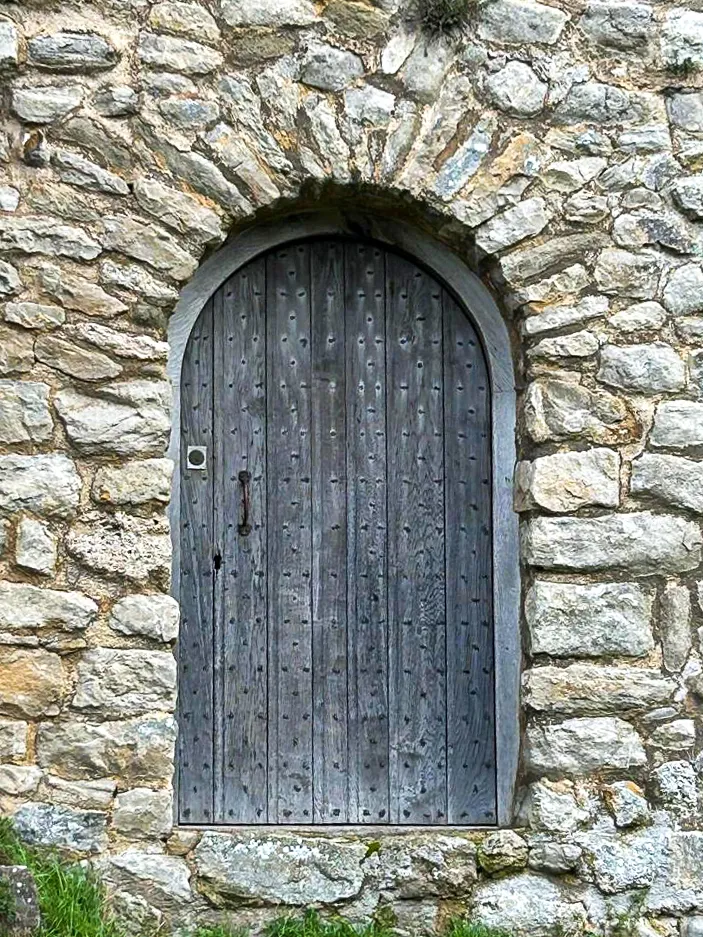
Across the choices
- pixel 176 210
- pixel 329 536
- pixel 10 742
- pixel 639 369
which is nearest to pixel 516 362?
pixel 639 369

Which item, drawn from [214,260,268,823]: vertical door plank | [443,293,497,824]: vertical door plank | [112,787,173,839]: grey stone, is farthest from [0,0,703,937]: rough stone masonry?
[214,260,268,823]: vertical door plank

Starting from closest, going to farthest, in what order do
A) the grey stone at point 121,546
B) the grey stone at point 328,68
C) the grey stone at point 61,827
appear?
the grey stone at point 61,827, the grey stone at point 121,546, the grey stone at point 328,68

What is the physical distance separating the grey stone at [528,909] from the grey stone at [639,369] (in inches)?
63.3

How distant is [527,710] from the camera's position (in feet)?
13.7

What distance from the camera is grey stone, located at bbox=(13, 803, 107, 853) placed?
3.89 m

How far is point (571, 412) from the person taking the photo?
4203 millimetres

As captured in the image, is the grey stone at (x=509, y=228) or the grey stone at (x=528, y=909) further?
the grey stone at (x=509, y=228)

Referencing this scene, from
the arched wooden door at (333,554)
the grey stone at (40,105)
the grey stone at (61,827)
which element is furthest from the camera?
the arched wooden door at (333,554)

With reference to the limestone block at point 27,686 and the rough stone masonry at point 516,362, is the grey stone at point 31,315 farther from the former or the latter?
the limestone block at point 27,686

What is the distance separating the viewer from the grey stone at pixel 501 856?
4043 millimetres

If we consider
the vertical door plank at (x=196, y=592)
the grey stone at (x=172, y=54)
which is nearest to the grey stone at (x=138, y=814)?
the vertical door plank at (x=196, y=592)

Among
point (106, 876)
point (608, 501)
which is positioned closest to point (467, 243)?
point (608, 501)

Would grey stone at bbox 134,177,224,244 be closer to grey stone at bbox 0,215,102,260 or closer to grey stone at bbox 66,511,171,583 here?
grey stone at bbox 0,215,102,260

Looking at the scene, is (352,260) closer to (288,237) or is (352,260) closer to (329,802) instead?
(288,237)
